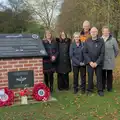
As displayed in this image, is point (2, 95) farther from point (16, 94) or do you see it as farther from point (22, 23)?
point (22, 23)

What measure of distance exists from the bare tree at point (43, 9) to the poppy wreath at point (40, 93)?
2971 centimetres

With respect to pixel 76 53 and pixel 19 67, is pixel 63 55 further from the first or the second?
pixel 19 67

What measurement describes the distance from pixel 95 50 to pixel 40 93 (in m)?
1.70

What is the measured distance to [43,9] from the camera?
36531 millimetres

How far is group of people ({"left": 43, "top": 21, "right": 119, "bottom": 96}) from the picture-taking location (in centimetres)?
705

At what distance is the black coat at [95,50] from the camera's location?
7.01m

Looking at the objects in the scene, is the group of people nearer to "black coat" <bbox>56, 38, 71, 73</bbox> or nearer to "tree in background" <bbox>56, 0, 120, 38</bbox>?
"black coat" <bbox>56, 38, 71, 73</bbox>

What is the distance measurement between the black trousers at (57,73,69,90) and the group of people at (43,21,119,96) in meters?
0.08

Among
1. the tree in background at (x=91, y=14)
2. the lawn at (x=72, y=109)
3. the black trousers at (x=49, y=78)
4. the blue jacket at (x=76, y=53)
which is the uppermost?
the tree in background at (x=91, y=14)

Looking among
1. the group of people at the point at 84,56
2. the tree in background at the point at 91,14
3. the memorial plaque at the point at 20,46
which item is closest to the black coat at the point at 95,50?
the group of people at the point at 84,56

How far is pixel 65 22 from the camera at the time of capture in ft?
118

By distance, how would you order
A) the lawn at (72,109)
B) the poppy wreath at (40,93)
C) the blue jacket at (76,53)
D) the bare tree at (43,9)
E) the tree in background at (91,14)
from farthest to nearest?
the bare tree at (43,9) < the tree in background at (91,14) < the blue jacket at (76,53) < the poppy wreath at (40,93) < the lawn at (72,109)

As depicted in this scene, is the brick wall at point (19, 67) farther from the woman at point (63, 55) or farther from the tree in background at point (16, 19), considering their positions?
the tree in background at point (16, 19)

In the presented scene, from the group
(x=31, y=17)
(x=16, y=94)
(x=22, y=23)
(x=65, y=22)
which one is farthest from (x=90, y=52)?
(x=22, y=23)
